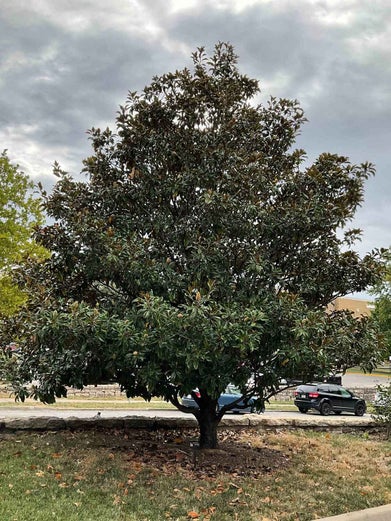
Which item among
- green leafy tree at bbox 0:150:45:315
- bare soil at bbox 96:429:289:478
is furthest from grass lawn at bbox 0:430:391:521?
green leafy tree at bbox 0:150:45:315

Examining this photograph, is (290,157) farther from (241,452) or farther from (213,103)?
(241,452)

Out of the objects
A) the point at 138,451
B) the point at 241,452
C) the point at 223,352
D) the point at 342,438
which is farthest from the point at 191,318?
the point at 342,438

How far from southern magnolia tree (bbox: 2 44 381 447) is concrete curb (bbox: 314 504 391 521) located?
181cm

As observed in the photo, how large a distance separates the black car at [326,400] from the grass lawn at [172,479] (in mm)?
13617

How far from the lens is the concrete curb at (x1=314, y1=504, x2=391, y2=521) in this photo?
5973mm

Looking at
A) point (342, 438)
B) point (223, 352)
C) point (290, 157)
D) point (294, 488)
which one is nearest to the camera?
point (223, 352)

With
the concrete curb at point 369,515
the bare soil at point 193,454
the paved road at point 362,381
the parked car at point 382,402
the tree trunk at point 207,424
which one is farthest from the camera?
the paved road at point 362,381

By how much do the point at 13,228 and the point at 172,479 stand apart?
50.3 feet

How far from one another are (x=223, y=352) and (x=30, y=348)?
2806mm

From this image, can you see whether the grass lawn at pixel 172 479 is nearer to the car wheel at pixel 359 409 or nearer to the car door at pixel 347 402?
the car door at pixel 347 402

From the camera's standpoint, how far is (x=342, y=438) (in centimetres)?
1127

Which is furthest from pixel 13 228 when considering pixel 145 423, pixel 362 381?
pixel 362 381

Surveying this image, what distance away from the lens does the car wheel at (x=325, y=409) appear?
2294 cm

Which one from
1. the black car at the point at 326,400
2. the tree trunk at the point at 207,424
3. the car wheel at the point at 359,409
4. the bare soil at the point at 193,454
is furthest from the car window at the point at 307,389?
the tree trunk at the point at 207,424
